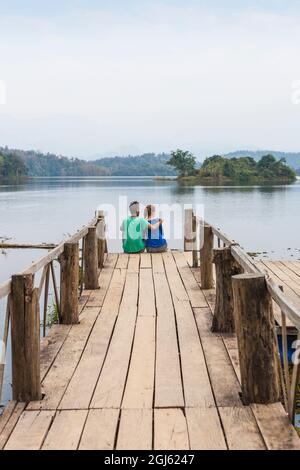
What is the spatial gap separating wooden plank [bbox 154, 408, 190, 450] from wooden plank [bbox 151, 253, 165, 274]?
590cm

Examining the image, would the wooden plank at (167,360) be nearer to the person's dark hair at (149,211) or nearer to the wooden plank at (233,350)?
the wooden plank at (233,350)

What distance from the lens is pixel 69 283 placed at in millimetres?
6305

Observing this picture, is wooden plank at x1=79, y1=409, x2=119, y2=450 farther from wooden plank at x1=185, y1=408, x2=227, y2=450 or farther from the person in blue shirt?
the person in blue shirt

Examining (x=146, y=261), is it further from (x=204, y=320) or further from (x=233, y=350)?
(x=233, y=350)

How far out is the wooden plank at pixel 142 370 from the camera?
4.16 m

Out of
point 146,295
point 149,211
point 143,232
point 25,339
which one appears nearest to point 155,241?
point 143,232

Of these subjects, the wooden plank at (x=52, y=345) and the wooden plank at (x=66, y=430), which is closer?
the wooden plank at (x=66, y=430)

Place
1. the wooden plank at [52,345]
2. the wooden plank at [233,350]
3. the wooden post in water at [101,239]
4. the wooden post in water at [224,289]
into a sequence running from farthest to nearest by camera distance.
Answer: the wooden post in water at [101,239], the wooden post in water at [224,289], the wooden plank at [52,345], the wooden plank at [233,350]

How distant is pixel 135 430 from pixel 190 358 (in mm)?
1596

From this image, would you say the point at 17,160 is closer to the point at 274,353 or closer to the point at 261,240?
the point at 261,240

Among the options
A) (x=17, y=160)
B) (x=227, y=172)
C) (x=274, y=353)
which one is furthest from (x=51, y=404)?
(x=17, y=160)

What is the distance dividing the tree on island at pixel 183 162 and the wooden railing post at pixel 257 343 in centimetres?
14284

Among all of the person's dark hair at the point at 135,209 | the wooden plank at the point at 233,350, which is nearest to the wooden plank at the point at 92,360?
the wooden plank at the point at 233,350
